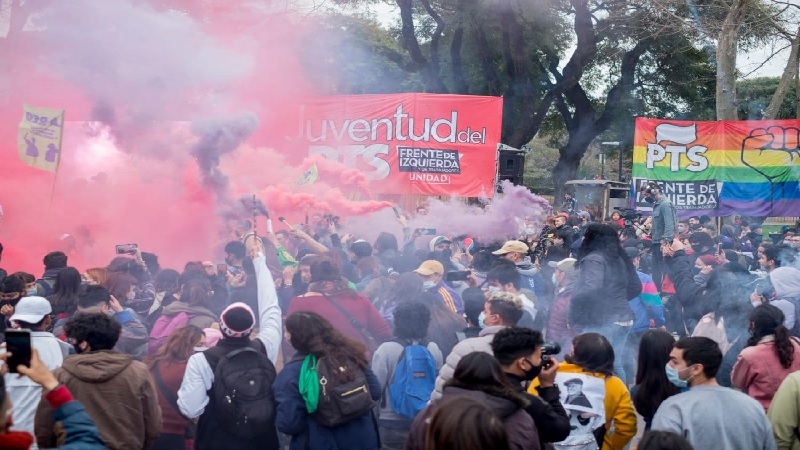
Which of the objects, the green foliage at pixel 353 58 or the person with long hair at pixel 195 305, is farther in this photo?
the green foliage at pixel 353 58

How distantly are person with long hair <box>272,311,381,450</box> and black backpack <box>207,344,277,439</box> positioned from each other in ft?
0.29

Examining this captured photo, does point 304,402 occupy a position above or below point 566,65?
below

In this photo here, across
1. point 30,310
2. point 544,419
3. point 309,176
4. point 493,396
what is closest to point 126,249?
point 30,310

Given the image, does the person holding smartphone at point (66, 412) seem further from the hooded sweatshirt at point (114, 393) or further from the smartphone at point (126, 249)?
the smartphone at point (126, 249)

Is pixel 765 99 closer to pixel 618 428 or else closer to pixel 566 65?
pixel 566 65

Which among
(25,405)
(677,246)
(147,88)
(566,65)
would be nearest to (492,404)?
(25,405)

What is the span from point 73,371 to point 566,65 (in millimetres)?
29719

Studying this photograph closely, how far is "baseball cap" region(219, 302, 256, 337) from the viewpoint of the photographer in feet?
14.4

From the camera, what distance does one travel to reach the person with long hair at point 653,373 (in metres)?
4.52

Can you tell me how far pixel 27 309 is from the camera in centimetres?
445

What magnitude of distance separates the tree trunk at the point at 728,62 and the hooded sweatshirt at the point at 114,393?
16545mm

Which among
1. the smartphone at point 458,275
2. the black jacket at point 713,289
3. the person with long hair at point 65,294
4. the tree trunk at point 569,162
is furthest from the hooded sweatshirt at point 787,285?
the tree trunk at point 569,162

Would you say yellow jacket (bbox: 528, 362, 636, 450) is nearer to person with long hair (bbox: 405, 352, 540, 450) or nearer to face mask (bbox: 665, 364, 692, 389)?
face mask (bbox: 665, 364, 692, 389)

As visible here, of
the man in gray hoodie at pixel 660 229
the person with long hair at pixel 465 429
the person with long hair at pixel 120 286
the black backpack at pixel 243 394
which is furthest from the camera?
the man in gray hoodie at pixel 660 229
